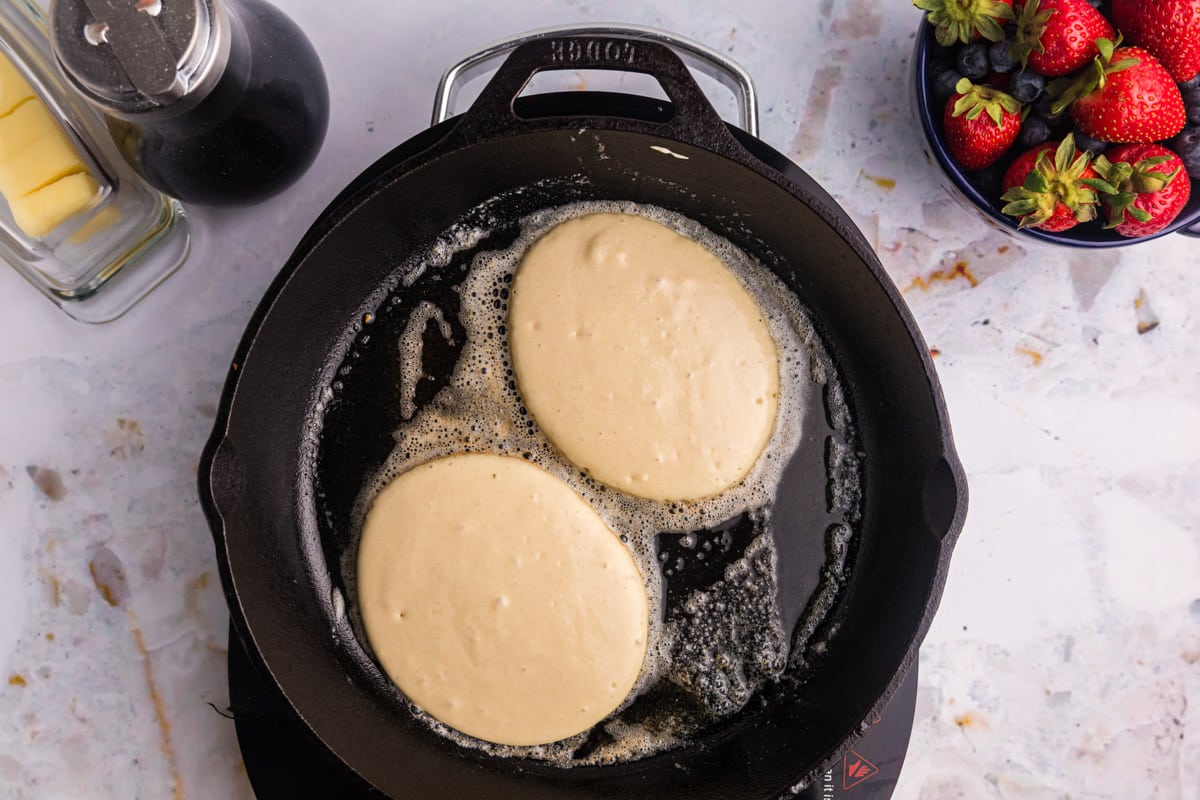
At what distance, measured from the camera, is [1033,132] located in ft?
3.28

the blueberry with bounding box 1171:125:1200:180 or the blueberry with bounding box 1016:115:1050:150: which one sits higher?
the blueberry with bounding box 1016:115:1050:150

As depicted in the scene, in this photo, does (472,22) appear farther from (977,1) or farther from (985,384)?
(985,384)

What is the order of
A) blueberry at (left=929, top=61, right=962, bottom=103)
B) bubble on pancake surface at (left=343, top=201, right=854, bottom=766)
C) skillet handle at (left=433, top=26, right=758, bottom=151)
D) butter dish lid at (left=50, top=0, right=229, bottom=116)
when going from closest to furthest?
butter dish lid at (left=50, top=0, right=229, bottom=116)
skillet handle at (left=433, top=26, right=758, bottom=151)
blueberry at (left=929, top=61, right=962, bottom=103)
bubble on pancake surface at (left=343, top=201, right=854, bottom=766)

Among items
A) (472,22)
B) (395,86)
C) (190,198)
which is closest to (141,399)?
(190,198)

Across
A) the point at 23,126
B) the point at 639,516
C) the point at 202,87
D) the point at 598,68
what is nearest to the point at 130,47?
the point at 202,87

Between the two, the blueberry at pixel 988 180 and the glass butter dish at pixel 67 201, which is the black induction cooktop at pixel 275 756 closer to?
the glass butter dish at pixel 67 201

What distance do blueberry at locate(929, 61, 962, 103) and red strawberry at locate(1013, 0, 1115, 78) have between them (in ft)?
0.22

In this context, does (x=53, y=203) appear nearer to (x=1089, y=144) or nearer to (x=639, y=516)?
(x=639, y=516)

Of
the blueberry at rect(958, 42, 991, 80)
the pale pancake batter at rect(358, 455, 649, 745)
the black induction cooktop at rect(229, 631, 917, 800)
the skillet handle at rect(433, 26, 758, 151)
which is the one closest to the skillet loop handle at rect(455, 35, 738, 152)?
the skillet handle at rect(433, 26, 758, 151)

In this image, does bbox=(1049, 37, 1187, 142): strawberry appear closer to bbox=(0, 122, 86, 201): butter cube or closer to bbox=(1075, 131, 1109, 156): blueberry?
bbox=(1075, 131, 1109, 156): blueberry

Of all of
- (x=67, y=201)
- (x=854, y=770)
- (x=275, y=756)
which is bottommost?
(x=854, y=770)

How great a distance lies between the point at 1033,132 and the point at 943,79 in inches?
4.6

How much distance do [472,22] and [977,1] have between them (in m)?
0.59

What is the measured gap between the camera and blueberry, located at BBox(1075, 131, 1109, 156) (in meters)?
0.98
